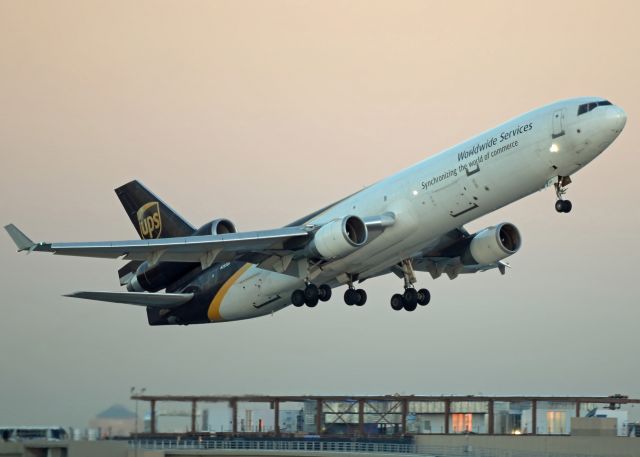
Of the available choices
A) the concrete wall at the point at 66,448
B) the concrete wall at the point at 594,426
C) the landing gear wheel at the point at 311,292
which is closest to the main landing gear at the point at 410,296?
the landing gear wheel at the point at 311,292

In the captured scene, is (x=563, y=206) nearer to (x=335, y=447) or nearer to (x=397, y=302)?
(x=397, y=302)

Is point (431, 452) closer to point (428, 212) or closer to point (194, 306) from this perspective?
point (194, 306)

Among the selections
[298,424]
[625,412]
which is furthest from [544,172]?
[298,424]

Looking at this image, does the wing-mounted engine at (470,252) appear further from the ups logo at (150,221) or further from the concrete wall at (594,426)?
the ups logo at (150,221)

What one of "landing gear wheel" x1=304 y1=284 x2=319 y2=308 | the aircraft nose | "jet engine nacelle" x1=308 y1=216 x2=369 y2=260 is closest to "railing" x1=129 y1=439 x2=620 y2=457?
"landing gear wheel" x1=304 y1=284 x2=319 y2=308

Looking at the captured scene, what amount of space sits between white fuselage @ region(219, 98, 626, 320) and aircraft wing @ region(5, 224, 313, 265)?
1812 millimetres

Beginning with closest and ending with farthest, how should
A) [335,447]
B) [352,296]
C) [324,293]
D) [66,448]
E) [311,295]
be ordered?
1. [311,295]
2. [324,293]
3. [352,296]
4. [66,448]
5. [335,447]

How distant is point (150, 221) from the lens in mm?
56938

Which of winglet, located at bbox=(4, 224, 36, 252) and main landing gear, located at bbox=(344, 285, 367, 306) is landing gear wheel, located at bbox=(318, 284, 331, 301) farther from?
winglet, located at bbox=(4, 224, 36, 252)

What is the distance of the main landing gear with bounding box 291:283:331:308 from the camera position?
155 ft

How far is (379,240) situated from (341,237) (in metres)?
1.72

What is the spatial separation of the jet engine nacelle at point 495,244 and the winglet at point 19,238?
18.6 meters

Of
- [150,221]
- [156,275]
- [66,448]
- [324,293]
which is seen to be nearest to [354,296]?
[324,293]

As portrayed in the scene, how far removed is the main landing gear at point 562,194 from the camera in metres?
42.1
